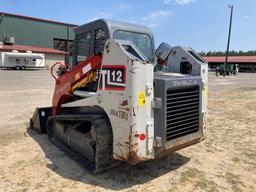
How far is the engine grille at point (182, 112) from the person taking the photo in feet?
11.9

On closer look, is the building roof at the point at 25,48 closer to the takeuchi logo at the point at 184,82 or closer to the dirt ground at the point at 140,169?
the dirt ground at the point at 140,169

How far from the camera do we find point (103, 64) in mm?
3611

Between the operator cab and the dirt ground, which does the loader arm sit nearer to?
the operator cab

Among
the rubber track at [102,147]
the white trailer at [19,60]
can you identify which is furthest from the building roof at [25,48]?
the rubber track at [102,147]

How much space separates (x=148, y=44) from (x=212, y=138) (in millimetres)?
2653

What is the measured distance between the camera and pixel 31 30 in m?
46.3

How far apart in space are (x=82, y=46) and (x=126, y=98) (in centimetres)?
192

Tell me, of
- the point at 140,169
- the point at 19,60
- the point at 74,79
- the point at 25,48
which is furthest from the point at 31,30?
the point at 140,169

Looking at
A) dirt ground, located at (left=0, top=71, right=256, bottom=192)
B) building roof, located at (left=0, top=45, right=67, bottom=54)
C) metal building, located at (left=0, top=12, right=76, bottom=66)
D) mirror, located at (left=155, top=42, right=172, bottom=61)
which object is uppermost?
metal building, located at (left=0, top=12, right=76, bottom=66)

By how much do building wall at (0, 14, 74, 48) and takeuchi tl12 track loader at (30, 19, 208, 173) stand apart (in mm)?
43177

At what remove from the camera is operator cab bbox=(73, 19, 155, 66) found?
4.13 metres

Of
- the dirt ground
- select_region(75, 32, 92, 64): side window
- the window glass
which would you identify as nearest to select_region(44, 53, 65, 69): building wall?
the dirt ground

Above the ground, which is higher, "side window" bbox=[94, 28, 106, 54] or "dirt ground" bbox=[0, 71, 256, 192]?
"side window" bbox=[94, 28, 106, 54]

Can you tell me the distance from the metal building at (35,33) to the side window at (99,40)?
39597 millimetres
